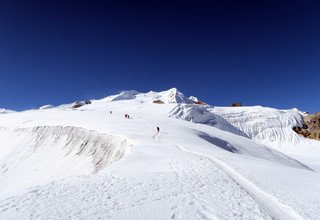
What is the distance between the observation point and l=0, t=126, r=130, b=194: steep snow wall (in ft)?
97.2

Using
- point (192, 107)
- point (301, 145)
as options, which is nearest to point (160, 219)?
point (192, 107)

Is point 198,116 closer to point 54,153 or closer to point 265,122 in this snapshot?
point 265,122

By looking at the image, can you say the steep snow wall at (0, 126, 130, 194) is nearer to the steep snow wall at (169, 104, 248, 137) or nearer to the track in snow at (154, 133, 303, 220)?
the track in snow at (154, 133, 303, 220)

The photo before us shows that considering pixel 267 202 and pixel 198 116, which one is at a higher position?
pixel 198 116

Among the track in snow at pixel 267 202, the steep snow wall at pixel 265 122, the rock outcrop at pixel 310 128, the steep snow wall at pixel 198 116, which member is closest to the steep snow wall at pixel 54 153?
the track in snow at pixel 267 202

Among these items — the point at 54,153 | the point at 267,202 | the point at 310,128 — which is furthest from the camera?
the point at 310,128

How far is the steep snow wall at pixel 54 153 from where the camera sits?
1166 inches

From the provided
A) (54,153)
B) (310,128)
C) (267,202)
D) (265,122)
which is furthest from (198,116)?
(267,202)

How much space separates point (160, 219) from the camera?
8.58m

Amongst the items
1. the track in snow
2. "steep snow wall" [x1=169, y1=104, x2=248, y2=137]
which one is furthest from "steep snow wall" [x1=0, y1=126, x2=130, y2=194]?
"steep snow wall" [x1=169, y1=104, x2=248, y2=137]

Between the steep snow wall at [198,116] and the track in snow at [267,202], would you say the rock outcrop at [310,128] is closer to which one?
the steep snow wall at [198,116]

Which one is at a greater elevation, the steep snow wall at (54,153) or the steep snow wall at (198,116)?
the steep snow wall at (198,116)

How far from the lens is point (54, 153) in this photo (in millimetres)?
38344

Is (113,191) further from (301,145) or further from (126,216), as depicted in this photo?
(301,145)
